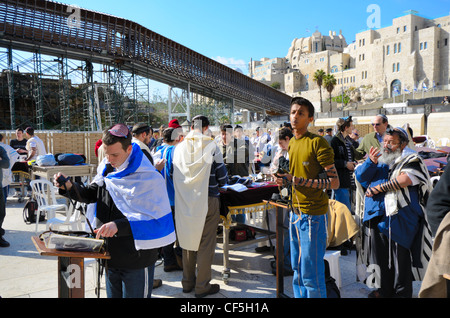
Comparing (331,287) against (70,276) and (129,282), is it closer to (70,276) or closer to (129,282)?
(129,282)

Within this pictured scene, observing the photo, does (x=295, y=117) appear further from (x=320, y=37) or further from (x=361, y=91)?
(x=320, y=37)

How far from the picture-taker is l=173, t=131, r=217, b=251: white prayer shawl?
361 cm

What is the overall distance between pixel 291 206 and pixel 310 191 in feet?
0.84

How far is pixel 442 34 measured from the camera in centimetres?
6762

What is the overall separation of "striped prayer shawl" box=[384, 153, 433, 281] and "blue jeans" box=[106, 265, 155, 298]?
2.46 m

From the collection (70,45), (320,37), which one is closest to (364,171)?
(70,45)

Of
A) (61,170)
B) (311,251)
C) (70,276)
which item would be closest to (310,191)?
(311,251)

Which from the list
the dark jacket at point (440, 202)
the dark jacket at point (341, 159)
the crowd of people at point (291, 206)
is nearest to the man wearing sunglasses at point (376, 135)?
the dark jacket at point (341, 159)

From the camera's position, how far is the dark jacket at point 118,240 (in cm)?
225

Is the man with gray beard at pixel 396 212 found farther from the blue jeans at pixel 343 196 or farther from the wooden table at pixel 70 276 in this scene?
the wooden table at pixel 70 276

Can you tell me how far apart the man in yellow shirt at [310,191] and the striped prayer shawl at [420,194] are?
2.97 feet

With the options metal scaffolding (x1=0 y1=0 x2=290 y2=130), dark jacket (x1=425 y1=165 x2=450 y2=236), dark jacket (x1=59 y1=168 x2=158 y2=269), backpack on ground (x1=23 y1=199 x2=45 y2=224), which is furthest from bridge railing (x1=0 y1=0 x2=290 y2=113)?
dark jacket (x1=425 y1=165 x2=450 y2=236)

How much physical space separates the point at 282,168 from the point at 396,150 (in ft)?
4.46

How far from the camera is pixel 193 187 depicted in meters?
3.62
